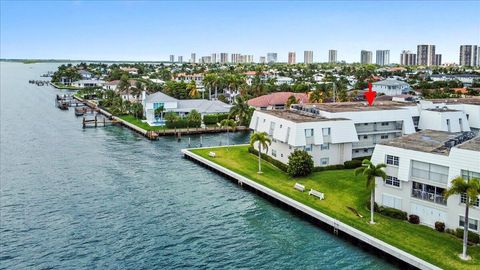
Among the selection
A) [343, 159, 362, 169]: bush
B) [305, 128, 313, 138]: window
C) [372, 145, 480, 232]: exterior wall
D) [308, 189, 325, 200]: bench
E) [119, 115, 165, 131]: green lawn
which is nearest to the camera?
[372, 145, 480, 232]: exterior wall

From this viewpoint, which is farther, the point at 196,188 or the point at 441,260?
the point at 196,188

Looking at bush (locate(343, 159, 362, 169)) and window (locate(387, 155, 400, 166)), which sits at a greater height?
window (locate(387, 155, 400, 166))

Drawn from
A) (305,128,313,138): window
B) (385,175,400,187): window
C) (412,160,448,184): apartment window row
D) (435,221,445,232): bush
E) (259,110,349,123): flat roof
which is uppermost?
(259,110,349,123): flat roof

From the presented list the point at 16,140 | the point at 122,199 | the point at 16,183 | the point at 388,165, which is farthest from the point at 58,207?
the point at 16,140

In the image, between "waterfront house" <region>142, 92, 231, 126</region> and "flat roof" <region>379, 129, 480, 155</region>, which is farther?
"waterfront house" <region>142, 92, 231, 126</region>

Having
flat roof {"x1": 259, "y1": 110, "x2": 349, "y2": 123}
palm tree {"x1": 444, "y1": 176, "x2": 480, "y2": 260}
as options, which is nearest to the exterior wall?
palm tree {"x1": 444, "y1": 176, "x2": 480, "y2": 260}

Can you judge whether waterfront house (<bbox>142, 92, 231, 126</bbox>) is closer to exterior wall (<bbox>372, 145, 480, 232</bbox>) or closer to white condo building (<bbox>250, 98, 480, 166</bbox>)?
white condo building (<bbox>250, 98, 480, 166</bbox>)

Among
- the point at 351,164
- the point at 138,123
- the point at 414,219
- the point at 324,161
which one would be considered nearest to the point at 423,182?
the point at 414,219

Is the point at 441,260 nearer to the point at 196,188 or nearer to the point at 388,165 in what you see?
the point at 388,165

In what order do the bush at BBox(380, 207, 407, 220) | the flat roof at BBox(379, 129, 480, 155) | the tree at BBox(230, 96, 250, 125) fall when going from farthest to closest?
the tree at BBox(230, 96, 250, 125) → the bush at BBox(380, 207, 407, 220) → the flat roof at BBox(379, 129, 480, 155)
